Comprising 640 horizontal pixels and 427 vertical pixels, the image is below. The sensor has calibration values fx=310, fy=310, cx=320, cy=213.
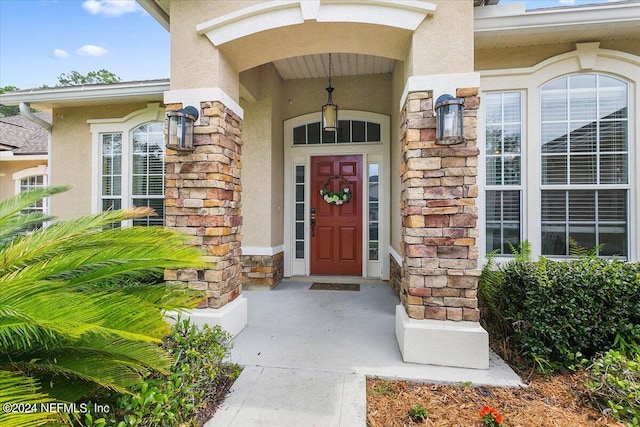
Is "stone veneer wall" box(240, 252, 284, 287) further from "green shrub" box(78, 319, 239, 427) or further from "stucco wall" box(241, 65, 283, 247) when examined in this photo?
"green shrub" box(78, 319, 239, 427)

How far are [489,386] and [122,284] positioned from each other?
2637 millimetres

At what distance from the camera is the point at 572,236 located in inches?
137

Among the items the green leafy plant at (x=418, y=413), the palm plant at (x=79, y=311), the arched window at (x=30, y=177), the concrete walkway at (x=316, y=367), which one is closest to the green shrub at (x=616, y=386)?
the concrete walkway at (x=316, y=367)

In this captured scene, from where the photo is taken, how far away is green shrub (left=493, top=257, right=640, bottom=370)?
244 cm

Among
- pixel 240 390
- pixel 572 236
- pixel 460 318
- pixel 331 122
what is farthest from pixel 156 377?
pixel 572 236

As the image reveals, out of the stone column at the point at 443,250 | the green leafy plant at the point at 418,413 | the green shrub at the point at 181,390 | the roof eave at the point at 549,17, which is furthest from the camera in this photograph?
the roof eave at the point at 549,17

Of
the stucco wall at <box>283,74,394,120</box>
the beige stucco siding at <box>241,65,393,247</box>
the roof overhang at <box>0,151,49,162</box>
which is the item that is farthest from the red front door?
the roof overhang at <box>0,151,49,162</box>

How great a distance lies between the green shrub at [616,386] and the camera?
6.17 feet

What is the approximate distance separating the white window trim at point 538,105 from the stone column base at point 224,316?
279cm

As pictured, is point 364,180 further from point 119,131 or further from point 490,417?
point 119,131

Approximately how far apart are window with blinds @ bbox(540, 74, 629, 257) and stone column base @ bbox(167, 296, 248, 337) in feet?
11.3

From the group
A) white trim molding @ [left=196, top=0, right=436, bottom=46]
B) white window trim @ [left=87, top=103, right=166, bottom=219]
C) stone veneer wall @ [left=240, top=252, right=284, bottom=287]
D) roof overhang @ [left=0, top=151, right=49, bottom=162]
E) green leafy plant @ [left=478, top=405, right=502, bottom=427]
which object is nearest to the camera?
green leafy plant @ [left=478, top=405, right=502, bottom=427]

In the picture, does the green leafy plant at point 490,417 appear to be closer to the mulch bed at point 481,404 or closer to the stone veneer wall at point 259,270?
the mulch bed at point 481,404

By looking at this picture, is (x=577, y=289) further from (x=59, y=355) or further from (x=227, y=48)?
(x=227, y=48)
